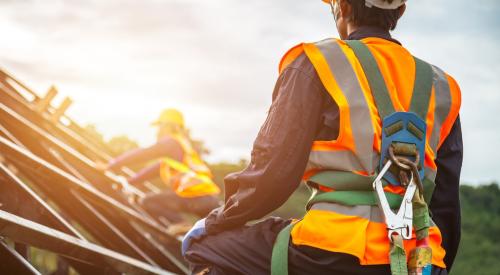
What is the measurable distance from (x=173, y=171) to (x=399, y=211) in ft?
16.2

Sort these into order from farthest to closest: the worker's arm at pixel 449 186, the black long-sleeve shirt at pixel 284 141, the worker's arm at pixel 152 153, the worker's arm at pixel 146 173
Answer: the worker's arm at pixel 146 173 → the worker's arm at pixel 152 153 → the worker's arm at pixel 449 186 → the black long-sleeve shirt at pixel 284 141

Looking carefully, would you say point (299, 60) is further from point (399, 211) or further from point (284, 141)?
point (399, 211)

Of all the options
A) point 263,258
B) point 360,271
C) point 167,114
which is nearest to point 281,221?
point 263,258

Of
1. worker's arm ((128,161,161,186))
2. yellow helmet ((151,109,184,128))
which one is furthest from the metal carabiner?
yellow helmet ((151,109,184,128))

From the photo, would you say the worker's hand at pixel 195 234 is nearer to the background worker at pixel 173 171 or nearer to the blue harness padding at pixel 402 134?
the blue harness padding at pixel 402 134

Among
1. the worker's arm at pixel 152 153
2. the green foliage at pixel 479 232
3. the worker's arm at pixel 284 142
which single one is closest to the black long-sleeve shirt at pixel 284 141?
the worker's arm at pixel 284 142

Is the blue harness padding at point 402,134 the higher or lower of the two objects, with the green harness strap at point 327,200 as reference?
higher

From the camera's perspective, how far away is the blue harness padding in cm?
167

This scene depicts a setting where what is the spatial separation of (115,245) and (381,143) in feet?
9.56

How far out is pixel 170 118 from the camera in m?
6.74

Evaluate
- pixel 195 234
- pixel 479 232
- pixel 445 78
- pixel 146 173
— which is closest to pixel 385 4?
pixel 445 78

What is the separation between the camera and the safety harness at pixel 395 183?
1621 mm

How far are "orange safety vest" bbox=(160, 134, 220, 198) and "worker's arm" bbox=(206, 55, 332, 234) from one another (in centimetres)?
459

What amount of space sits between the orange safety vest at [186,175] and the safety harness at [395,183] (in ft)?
15.4
